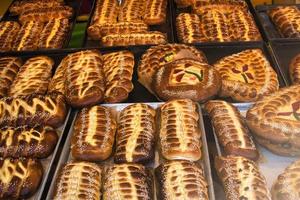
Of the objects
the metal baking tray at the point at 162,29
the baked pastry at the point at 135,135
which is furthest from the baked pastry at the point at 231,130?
the metal baking tray at the point at 162,29

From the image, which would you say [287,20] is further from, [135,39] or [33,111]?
[33,111]

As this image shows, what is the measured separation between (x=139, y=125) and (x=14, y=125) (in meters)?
1.03

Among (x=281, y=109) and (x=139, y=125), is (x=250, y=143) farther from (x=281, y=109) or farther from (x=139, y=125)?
(x=139, y=125)

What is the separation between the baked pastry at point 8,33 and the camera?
4.74 metres

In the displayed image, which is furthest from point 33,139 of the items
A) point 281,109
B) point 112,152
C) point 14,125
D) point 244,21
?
point 244,21

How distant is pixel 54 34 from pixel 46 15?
649 millimetres

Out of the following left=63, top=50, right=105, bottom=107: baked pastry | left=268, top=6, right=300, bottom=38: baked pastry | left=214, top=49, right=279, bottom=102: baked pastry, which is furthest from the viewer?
left=268, top=6, right=300, bottom=38: baked pastry

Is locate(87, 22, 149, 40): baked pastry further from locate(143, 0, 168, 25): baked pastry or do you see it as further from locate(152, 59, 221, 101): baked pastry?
locate(152, 59, 221, 101): baked pastry

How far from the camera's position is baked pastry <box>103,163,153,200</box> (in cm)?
265

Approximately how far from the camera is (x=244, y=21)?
15.4 ft

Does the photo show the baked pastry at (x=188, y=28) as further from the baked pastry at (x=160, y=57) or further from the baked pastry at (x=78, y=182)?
the baked pastry at (x=78, y=182)

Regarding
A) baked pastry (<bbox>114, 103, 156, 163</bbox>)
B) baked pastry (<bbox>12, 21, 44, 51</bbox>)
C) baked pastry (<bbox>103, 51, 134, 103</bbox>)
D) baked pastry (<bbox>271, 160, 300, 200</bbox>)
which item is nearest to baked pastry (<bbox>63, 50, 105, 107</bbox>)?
baked pastry (<bbox>103, 51, 134, 103</bbox>)

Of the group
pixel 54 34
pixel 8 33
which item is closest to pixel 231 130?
pixel 54 34

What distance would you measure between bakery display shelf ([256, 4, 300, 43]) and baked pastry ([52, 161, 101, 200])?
245cm
